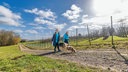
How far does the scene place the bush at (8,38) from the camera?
78.2 m

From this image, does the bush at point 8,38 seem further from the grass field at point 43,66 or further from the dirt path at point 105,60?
the grass field at point 43,66

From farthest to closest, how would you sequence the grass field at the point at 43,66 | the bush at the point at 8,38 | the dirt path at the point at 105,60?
the bush at the point at 8,38
the dirt path at the point at 105,60
the grass field at the point at 43,66

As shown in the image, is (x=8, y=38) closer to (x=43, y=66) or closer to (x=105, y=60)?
(x=43, y=66)

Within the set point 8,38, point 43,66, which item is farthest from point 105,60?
point 8,38

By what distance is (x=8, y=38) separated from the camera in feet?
264

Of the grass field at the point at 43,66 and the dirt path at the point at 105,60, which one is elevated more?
the dirt path at the point at 105,60

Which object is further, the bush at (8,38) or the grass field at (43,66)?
the bush at (8,38)

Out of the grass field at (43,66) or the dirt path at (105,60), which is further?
the dirt path at (105,60)

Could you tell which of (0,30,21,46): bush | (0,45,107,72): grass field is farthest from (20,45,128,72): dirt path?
(0,30,21,46): bush

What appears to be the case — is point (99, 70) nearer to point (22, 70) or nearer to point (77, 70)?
point (77, 70)

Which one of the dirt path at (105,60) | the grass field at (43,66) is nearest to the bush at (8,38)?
the dirt path at (105,60)

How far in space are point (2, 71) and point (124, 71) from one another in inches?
241

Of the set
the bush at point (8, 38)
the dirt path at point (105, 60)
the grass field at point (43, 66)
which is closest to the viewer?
the grass field at point (43, 66)

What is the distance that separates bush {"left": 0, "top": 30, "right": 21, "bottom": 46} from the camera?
78.2 metres
